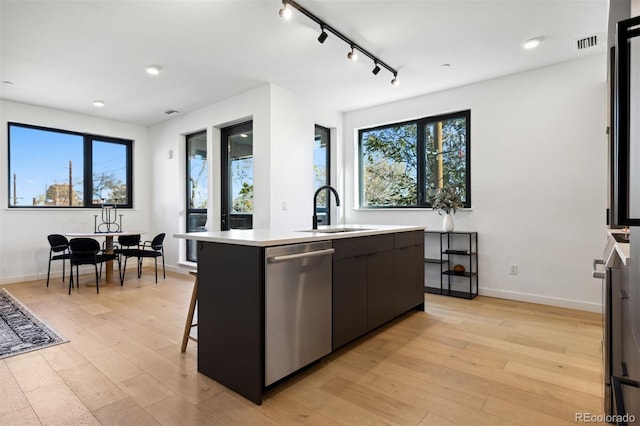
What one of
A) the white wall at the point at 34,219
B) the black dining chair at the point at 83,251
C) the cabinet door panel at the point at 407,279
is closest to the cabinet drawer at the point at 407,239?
the cabinet door panel at the point at 407,279

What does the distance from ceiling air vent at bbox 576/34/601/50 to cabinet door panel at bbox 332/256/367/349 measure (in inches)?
117

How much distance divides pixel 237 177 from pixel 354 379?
3.78m

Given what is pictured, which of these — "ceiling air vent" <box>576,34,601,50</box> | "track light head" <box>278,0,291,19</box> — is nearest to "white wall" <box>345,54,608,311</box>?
"ceiling air vent" <box>576,34,601,50</box>

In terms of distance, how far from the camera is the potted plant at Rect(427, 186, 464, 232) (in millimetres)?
4227

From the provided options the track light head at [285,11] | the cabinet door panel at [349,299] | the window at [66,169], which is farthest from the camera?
the window at [66,169]

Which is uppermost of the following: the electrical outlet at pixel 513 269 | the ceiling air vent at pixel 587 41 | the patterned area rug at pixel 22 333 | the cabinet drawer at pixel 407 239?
the ceiling air vent at pixel 587 41

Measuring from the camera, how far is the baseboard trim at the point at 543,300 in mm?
3566

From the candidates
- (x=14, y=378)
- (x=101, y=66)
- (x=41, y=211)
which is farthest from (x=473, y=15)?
(x=41, y=211)

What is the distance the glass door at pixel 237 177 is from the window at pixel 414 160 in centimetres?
184

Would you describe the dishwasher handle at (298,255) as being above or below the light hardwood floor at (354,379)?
above

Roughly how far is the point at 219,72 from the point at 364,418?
12.4 ft

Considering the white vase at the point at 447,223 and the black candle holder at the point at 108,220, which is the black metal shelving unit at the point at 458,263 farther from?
the black candle holder at the point at 108,220

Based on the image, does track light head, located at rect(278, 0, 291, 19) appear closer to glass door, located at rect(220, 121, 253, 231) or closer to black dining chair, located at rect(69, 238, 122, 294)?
glass door, located at rect(220, 121, 253, 231)

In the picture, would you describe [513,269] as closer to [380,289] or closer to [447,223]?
[447,223]
